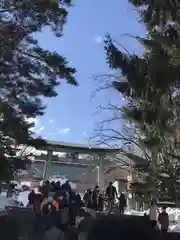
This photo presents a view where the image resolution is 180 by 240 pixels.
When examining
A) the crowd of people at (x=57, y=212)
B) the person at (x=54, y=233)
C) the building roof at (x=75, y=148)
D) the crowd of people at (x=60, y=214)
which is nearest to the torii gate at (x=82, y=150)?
the building roof at (x=75, y=148)

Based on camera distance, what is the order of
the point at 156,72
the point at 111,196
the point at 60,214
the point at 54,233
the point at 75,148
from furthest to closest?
the point at 75,148
the point at 111,196
the point at 60,214
the point at 54,233
the point at 156,72

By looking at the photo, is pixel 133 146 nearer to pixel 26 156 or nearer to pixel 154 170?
pixel 154 170

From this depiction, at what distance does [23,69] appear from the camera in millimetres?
13180

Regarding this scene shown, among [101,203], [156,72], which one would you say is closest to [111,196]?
[101,203]

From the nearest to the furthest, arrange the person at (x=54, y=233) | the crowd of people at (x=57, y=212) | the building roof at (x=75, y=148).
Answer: the person at (x=54, y=233)
the crowd of people at (x=57, y=212)
the building roof at (x=75, y=148)

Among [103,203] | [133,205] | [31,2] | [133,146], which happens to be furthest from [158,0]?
[133,205]

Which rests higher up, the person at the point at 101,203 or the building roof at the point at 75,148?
the building roof at the point at 75,148

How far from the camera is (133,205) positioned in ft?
114

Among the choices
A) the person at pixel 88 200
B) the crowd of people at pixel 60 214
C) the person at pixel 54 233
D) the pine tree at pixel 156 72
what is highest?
the pine tree at pixel 156 72

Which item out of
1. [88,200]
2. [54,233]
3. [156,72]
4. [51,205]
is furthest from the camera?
[88,200]

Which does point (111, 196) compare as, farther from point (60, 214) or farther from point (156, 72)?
point (156, 72)

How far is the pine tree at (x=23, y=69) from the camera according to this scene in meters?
12.4

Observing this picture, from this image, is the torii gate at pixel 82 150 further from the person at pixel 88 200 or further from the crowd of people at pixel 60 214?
the crowd of people at pixel 60 214

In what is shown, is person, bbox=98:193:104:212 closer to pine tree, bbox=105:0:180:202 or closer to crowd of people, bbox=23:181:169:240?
crowd of people, bbox=23:181:169:240
